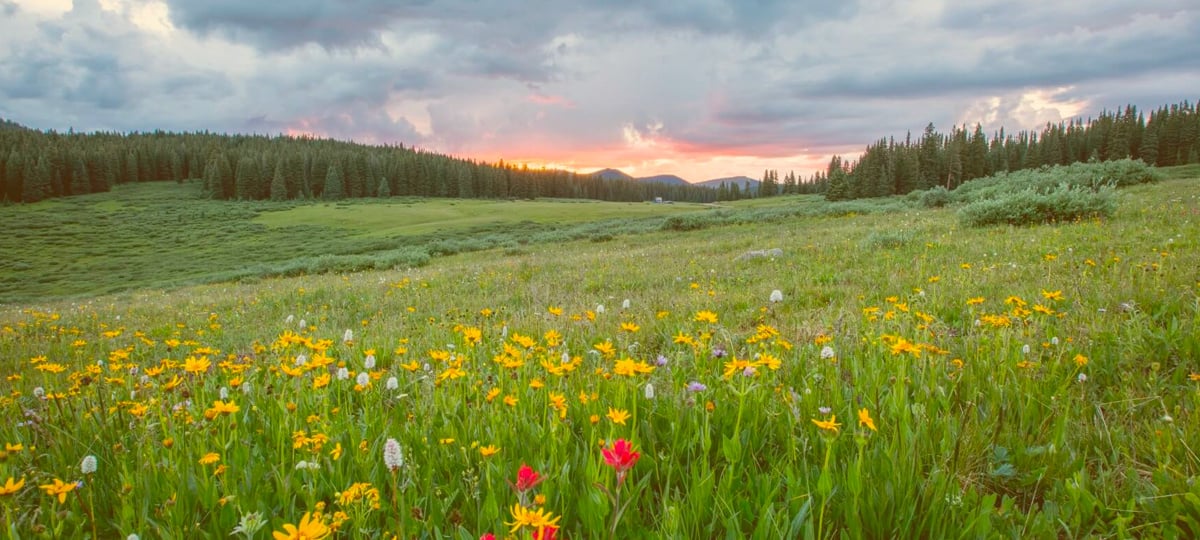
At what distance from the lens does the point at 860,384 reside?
9.85ft

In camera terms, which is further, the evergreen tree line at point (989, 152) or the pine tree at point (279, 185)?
the pine tree at point (279, 185)

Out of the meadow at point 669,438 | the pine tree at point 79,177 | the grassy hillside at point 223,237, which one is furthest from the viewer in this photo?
the pine tree at point 79,177

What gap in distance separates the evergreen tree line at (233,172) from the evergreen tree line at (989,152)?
86.9 m

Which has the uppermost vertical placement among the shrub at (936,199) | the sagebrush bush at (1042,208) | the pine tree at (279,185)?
the pine tree at (279,185)

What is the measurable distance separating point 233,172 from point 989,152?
15167 centimetres

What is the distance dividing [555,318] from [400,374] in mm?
2749

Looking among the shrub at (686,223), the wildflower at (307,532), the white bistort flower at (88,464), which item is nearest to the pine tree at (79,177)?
the shrub at (686,223)

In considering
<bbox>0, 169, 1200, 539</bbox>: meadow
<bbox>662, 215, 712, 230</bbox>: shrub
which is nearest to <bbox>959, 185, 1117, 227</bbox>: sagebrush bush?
<bbox>0, 169, 1200, 539</bbox>: meadow

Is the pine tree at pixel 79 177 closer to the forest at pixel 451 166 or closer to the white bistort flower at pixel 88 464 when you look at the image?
the forest at pixel 451 166

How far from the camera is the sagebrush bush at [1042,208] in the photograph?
1324 centimetres

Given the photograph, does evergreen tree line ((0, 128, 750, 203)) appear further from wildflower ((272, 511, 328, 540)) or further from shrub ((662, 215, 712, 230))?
wildflower ((272, 511, 328, 540))

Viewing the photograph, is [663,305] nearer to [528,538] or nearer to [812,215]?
[528,538]

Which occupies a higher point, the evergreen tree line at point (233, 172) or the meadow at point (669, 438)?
the evergreen tree line at point (233, 172)

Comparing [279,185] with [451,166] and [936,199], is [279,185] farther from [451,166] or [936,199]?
[936,199]
